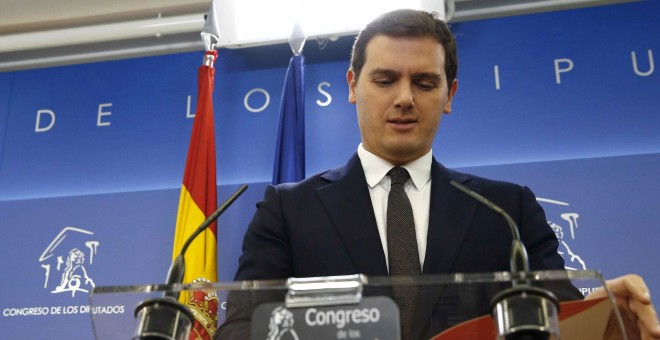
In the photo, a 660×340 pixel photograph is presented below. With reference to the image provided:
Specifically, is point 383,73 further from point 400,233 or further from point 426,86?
point 400,233

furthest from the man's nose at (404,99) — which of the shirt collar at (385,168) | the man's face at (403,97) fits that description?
the shirt collar at (385,168)

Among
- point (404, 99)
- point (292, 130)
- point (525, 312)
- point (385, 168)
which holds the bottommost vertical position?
point (525, 312)

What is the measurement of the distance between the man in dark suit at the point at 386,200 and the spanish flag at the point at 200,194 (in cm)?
131

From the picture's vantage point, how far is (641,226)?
3012 mm

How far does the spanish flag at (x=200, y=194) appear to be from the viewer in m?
3.12

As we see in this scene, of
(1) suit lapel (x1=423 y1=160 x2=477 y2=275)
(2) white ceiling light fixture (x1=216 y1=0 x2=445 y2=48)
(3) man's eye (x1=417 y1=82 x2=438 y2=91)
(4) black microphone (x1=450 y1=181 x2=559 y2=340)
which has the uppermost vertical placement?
(2) white ceiling light fixture (x1=216 y1=0 x2=445 y2=48)

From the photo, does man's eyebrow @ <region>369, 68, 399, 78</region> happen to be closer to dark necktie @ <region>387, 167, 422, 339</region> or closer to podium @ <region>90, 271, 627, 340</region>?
dark necktie @ <region>387, 167, 422, 339</region>

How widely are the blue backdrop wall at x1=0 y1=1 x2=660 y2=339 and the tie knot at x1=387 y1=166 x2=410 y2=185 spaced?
1440 millimetres

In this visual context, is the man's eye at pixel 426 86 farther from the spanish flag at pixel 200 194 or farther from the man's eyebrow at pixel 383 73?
the spanish flag at pixel 200 194

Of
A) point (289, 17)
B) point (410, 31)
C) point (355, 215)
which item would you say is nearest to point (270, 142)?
point (289, 17)

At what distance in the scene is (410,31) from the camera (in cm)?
193

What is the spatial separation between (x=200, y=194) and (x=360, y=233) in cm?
179

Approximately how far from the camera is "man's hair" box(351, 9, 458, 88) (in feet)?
6.36

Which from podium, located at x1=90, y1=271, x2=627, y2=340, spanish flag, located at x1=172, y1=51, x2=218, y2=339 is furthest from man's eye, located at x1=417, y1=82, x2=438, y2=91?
spanish flag, located at x1=172, y1=51, x2=218, y2=339
